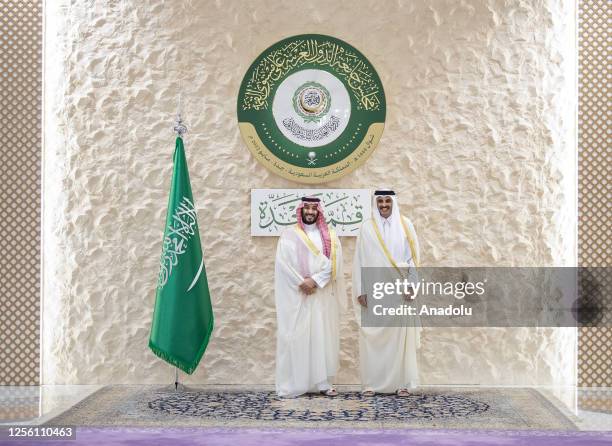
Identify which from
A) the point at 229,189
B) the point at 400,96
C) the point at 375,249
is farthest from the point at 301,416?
the point at 400,96

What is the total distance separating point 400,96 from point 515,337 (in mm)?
1856

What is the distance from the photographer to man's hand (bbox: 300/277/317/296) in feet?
18.4

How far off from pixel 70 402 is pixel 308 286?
160cm

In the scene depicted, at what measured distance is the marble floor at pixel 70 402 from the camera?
4.85 meters

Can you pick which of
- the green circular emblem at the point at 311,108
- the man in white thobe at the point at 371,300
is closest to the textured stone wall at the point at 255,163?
the green circular emblem at the point at 311,108

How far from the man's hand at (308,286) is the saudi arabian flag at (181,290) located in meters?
0.71

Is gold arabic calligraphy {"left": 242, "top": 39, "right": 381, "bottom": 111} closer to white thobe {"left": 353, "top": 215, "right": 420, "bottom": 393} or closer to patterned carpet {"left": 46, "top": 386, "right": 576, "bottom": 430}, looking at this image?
white thobe {"left": 353, "top": 215, "right": 420, "bottom": 393}

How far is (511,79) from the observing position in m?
6.27

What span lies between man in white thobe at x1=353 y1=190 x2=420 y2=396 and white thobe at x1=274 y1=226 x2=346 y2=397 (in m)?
0.17

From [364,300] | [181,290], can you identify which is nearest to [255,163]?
[181,290]

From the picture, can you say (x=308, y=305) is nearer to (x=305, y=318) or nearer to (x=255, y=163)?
(x=305, y=318)

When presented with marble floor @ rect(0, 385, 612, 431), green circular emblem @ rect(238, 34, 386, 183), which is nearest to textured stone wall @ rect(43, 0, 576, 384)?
green circular emblem @ rect(238, 34, 386, 183)

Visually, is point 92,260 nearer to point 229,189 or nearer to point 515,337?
point 229,189

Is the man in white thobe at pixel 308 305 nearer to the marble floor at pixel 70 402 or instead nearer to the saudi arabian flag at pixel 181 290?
the saudi arabian flag at pixel 181 290
